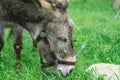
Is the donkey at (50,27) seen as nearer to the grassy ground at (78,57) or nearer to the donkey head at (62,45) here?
the donkey head at (62,45)

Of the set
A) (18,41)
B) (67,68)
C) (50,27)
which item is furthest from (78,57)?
(67,68)

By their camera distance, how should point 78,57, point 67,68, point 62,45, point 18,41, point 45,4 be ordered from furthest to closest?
1. point 18,41
2. point 78,57
3. point 45,4
4. point 62,45
5. point 67,68

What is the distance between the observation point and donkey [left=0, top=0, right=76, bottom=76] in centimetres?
716

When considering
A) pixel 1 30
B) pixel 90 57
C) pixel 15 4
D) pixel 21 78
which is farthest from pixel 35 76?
pixel 90 57

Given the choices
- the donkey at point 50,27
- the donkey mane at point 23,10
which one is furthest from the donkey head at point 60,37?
the donkey mane at point 23,10

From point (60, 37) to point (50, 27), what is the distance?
0.27 metres

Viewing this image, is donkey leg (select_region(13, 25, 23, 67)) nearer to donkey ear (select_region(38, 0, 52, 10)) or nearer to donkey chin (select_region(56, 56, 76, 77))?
donkey ear (select_region(38, 0, 52, 10))

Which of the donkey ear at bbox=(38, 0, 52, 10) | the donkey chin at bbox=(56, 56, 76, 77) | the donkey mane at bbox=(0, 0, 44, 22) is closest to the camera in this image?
the donkey chin at bbox=(56, 56, 76, 77)

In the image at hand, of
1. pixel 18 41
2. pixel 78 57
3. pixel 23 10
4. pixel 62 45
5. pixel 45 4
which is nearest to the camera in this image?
pixel 62 45

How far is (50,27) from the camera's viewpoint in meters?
7.38

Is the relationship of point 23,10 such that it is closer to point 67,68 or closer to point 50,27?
point 50,27

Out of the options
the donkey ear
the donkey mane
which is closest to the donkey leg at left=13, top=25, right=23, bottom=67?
the donkey mane

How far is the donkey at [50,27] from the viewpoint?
23.5 feet

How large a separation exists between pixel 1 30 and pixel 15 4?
115cm
